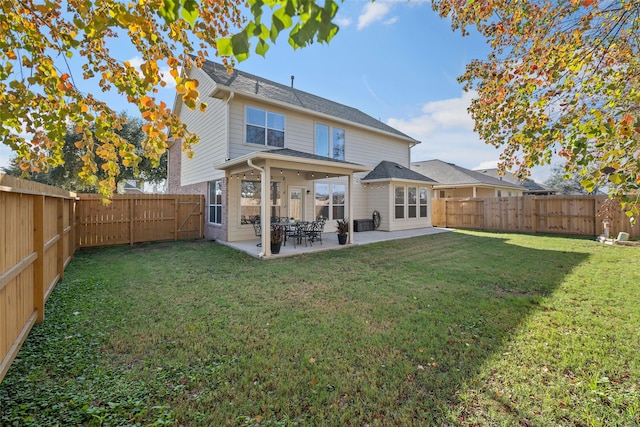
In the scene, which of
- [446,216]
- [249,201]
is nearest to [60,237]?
[249,201]

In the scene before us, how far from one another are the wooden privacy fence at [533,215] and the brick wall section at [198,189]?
13193 millimetres

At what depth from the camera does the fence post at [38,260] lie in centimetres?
360

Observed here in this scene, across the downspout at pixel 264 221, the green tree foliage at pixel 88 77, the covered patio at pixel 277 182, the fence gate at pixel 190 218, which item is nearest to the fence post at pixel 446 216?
the covered patio at pixel 277 182

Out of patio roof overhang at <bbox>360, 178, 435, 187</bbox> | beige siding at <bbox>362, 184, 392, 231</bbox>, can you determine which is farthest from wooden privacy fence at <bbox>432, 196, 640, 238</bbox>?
beige siding at <bbox>362, 184, 392, 231</bbox>

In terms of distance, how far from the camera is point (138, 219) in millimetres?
10469

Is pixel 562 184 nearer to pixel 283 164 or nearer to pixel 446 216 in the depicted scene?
pixel 446 216

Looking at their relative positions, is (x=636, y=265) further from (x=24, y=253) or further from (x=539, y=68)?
(x=24, y=253)

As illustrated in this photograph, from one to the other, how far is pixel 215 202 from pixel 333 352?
9.49 m

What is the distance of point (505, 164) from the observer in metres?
4.04

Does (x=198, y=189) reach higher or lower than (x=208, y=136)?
lower

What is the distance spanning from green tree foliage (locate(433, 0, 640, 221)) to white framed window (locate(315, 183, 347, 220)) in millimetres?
9198

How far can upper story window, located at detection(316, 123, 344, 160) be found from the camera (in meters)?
12.8

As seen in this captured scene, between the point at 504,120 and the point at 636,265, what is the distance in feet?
21.9

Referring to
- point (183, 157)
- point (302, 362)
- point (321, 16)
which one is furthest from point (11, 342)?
point (183, 157)
